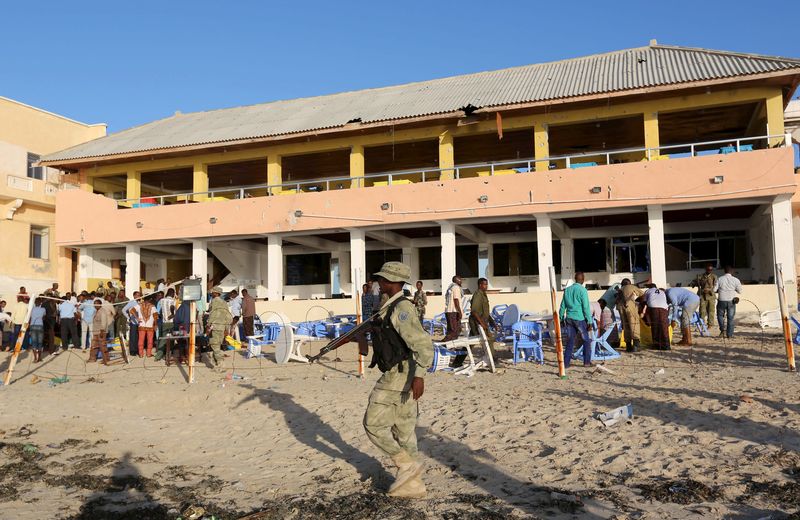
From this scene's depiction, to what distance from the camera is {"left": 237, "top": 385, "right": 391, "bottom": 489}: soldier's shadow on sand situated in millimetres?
5414

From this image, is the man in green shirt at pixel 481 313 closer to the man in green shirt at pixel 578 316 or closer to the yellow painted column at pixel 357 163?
the man in green shirt at pixel 578 316

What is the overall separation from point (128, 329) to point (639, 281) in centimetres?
1543

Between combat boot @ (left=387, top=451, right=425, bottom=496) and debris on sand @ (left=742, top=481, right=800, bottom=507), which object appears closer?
debris on sand @ (left=742, top=481, right=800, bottom=507)

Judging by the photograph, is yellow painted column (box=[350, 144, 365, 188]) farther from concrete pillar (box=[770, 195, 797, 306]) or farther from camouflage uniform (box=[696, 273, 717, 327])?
concrete pillar (box=[770, 195, 797, 306])

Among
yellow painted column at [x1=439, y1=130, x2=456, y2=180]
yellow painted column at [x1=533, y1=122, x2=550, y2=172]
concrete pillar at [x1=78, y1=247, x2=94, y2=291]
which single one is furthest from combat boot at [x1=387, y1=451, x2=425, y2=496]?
concrete pillar at [x1=78, y1=247, x2=94, y2=291]

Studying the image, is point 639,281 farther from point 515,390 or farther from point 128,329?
point 128,329

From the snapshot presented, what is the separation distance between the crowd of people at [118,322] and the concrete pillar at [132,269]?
6527 millimetres

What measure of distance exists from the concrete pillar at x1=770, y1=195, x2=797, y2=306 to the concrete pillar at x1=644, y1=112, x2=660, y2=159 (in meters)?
3.31

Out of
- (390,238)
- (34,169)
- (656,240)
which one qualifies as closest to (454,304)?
(656,240)

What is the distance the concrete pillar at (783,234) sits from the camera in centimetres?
1552

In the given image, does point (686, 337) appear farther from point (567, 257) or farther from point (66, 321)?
point (66, 321)

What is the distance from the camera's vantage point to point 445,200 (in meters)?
18.8

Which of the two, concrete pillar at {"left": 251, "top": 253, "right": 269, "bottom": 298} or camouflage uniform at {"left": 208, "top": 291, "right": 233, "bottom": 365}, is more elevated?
concrete pillar at {"left": 251, "top": 253, "right": 269, "bottom": 298}

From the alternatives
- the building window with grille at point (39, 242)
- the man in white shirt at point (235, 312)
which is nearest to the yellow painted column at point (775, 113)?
the man in white shirt at point (235, 312)
